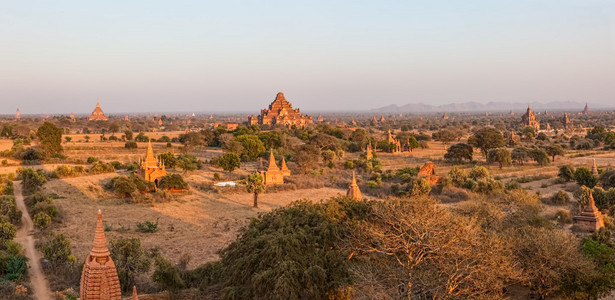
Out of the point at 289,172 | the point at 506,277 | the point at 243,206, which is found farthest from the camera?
the point at 289,172

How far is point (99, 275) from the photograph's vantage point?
8.56 meters

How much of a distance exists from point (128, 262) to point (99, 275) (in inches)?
157

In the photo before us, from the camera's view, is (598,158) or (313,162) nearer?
(313,162)

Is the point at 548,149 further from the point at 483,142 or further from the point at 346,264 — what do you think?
the point at 346,264

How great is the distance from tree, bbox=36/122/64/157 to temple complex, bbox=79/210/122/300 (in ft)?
110

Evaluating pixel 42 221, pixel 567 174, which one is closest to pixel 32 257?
pixel 42 221

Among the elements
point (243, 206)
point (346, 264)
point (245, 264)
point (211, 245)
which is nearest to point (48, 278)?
point (211, 245)

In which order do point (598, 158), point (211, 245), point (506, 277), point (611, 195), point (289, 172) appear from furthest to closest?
1. point (598, 158)
2. point (289, 172)
3. point (611, 195)
4. point (211, 245)
5. point (506, 277)

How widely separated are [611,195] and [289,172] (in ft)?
58.9

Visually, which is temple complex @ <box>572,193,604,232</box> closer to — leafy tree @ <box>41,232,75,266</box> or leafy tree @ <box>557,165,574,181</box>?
leafy tree @ <box>557,165,574,181</box>

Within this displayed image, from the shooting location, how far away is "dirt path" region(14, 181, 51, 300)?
12.0 metres

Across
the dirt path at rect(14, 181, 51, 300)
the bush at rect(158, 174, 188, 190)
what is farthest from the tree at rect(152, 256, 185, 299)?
the bush at rect(158, 174, 188, 190)

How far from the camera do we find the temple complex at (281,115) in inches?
3228

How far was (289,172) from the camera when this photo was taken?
103 feet
